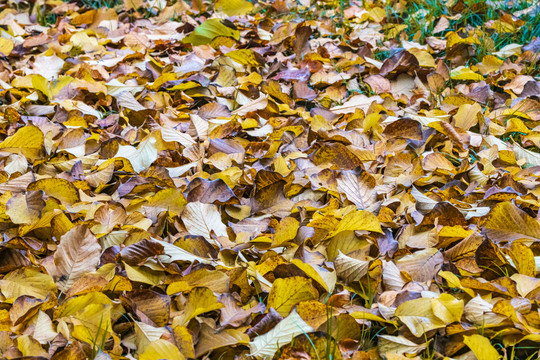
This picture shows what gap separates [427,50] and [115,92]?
1508 millimetres

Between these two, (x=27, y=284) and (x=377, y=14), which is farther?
(x=377, y=14)

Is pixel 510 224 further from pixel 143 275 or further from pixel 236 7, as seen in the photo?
pixel 236 7

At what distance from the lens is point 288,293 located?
1.19m

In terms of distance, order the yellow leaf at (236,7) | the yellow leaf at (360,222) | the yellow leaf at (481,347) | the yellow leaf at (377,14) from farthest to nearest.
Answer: the yellow leaf at (236,7) < the yellow leaf at (377,14) < the yellow leaf at (360,222) < the yellow leaf at (481,347)

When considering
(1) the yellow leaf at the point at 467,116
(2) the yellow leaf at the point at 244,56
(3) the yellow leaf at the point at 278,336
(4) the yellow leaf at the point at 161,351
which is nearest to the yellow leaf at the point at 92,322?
(4) the yellow leaf at the point at 161,351

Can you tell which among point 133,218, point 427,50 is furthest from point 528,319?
point 427,50

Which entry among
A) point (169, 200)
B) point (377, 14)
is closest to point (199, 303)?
point (169, 200)

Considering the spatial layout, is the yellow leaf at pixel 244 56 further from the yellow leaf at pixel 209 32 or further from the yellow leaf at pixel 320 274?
the yellow leaf at pixel 320 274

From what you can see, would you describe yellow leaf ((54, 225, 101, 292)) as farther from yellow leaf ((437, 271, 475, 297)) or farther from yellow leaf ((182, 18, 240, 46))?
yellow leaf ((182, 18, 240, 46))

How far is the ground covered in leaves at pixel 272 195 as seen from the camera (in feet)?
3.67

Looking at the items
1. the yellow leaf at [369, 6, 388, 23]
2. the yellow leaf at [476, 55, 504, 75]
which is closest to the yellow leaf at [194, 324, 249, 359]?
the yellow leaf at [476, 55, 504, 75]

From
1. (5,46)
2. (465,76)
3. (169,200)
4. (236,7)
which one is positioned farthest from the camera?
(236,7)

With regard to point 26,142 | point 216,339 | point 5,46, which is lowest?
point 5,46

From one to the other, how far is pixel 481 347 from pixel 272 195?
0.71 m
